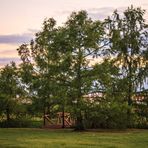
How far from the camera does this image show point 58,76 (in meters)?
41.0

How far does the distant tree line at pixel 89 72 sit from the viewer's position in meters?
39.7

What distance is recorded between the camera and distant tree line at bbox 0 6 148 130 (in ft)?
130

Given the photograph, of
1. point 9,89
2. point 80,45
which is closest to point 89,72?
point 80,45

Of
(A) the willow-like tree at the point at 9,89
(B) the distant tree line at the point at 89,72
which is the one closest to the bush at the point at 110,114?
(B) the distant tree line at the point at 89,72

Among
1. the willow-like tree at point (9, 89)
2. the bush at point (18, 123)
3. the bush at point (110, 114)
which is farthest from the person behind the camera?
the bush at point (18, 123)

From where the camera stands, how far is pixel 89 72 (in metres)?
40.2

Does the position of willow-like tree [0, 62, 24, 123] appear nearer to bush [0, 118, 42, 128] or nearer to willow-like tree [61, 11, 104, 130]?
bush [0, 118, 42, 128]

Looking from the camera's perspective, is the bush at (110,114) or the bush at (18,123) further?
the bush at (18,123)

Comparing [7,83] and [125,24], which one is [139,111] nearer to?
[125,24]

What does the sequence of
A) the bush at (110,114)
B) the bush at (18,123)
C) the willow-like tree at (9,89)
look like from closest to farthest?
the bush at (110,114)
the willow-like tree at (9,89)
the bush at (18,123)

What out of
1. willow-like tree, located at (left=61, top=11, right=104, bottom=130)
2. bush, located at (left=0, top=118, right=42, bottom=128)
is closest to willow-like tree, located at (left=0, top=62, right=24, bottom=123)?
bush, located at (left=0, top=118, right=42, bottom=128)

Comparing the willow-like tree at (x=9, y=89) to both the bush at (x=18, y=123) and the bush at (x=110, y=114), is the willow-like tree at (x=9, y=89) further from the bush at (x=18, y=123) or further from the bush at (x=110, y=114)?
the bush at (x=110, y=114)

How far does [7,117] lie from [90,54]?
1319 cm

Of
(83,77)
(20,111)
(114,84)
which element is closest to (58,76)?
(83,77)
